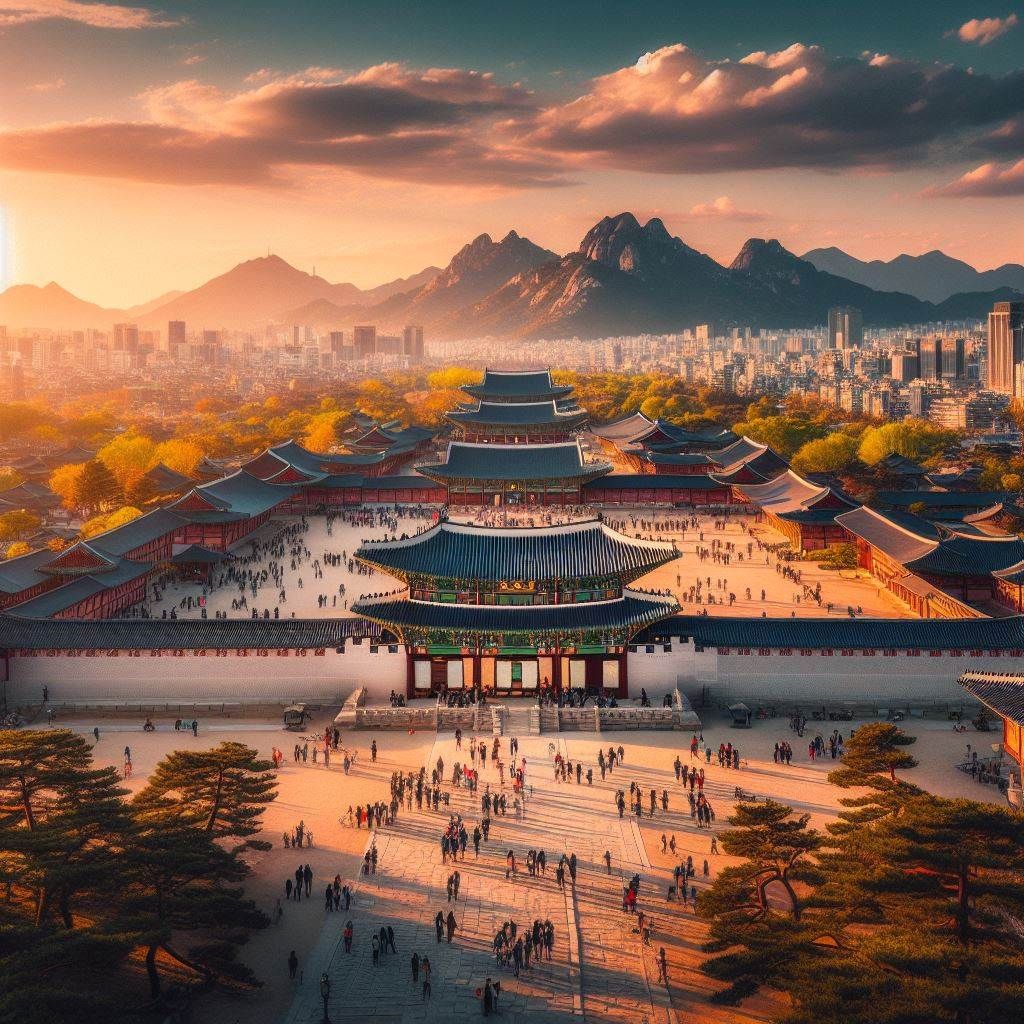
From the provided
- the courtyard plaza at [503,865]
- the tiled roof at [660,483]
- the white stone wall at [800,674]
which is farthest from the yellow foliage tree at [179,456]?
the white stone wall at [800,674]

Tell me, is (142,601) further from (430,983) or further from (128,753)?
(430,983)

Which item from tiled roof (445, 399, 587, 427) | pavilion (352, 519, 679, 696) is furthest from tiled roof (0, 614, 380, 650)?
tiled roof (445, 399, 587, 427)

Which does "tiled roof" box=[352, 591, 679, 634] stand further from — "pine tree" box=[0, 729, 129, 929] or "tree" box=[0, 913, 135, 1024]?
"tree" box=[0, 913, 135, 1024]

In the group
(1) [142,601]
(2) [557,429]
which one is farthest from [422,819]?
(2) [557,429]

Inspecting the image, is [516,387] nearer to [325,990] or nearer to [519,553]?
[519,553]

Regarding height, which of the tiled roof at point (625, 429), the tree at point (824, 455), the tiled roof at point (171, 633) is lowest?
the tiled roof at point (171, 633)

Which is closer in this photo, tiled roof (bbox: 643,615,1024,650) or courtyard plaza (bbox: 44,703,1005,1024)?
courtyard plaza (bbox: 44,703,1005,1024)

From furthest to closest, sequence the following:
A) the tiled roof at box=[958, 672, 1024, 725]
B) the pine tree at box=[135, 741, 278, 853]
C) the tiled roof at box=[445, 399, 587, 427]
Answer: the tiled roof at box=[445, 399, 587, 427]
the tiled roof at box=[958, 672, 1024, 725]
the pine tree at box=[135, 741, 278, 853]

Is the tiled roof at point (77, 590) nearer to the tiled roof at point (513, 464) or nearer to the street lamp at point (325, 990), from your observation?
the street lamp at point (325, 990)
